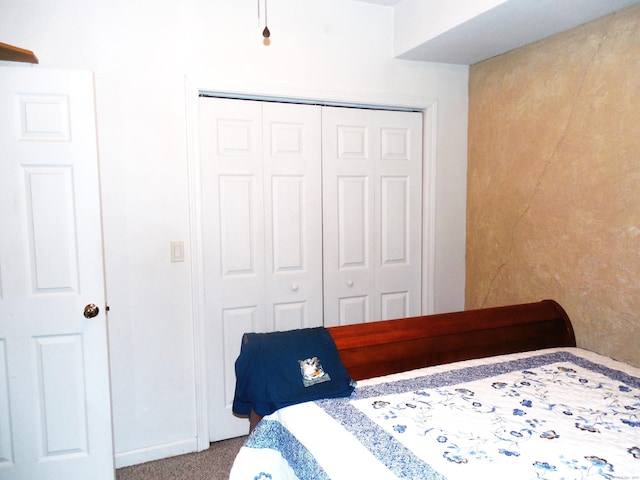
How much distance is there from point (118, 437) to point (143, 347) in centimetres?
48

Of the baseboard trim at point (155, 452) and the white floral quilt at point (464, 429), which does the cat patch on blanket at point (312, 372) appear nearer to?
the white floral quilt at point (464, 429)

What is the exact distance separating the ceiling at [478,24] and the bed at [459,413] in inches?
55.2

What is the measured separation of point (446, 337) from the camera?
6.93ft

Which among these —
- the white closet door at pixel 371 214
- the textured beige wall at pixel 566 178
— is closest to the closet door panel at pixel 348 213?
the white closet door at pixel 371 214

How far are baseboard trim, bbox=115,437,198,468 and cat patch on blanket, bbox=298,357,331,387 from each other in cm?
115

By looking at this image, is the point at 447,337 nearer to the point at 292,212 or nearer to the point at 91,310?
the point at 292,212

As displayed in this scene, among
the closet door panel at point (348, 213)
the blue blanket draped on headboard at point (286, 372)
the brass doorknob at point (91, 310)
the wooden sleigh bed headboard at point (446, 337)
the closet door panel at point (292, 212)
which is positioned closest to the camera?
the blue blanket draped on headboard at point (286, 372)

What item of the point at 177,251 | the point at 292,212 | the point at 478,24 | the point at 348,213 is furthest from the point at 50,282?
the point at 478,24

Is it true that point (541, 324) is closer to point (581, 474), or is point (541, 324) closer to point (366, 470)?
point (581, 474)

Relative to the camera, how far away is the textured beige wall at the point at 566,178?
6.92 ft

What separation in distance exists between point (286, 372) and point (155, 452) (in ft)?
3.97

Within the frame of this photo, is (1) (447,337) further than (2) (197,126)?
No

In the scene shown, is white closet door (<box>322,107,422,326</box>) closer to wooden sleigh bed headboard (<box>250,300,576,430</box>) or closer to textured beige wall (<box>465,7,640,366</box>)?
textured beige wall (<box>465,7,640,366</box>)

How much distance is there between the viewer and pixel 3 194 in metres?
1.96
